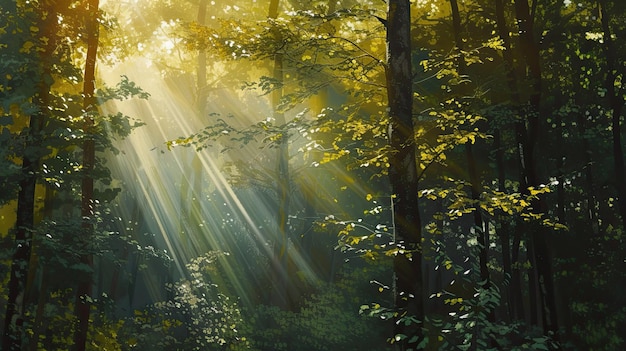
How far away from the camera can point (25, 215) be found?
10664mm

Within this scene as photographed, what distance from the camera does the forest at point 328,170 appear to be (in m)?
6.93

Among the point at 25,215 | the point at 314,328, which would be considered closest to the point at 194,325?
the point at 314,328

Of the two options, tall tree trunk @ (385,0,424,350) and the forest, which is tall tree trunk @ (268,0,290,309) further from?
tall tree trunk @ (385,0,424,350)

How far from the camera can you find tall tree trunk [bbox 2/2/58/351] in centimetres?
1023

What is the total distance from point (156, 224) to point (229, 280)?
14.3m

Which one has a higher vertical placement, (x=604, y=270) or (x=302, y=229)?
(x=302, y=229)

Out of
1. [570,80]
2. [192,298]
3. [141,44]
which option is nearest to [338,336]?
[192,298]

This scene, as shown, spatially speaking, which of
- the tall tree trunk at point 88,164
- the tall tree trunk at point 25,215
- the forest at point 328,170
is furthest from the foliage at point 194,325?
the tall tree trunk at point 25,215

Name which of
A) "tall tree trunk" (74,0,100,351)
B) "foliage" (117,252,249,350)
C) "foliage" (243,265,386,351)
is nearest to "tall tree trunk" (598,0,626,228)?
"foliage" (243,265,386,351)

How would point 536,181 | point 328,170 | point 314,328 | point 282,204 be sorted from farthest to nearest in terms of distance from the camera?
point 328,170 → point 314,328 → point 282,204 → point 536,181

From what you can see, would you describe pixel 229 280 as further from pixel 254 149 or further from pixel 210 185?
pixel 210 185

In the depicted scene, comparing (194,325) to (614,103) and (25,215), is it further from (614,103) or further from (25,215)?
(614,103)

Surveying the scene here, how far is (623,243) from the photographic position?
21.6 metres

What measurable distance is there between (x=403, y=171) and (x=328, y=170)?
59.4ft
